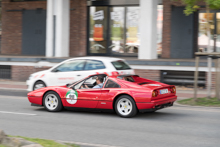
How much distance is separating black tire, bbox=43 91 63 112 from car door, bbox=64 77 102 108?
0.27 meters

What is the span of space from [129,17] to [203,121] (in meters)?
13.9

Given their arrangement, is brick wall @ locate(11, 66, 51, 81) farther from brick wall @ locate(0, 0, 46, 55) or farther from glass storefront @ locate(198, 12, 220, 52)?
glass storefront @ locate(198, 12, 220, 52)

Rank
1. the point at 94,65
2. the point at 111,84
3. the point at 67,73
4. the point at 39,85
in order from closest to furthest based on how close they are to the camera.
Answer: the point at 111,84 → the point at 94,65 → the point at 67,73 → the point at 39,85

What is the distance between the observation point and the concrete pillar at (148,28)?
1859 cm

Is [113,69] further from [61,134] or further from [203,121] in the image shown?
[61,134]

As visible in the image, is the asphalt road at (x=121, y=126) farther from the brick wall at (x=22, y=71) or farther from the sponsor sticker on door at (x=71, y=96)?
the brick wall at (x=22, y=71)

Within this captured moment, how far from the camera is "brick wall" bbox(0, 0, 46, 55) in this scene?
25.4 meters

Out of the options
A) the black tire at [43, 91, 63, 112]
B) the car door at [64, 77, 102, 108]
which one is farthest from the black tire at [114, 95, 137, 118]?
the black tire at [43, 91, 63, 112]

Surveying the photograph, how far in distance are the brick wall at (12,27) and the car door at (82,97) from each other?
16344 mm

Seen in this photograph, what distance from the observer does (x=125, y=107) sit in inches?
373

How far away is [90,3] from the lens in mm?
22953

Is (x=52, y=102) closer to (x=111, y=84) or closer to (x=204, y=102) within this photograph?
(x=111, y=84)

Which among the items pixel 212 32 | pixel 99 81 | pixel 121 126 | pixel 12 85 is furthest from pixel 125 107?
pixel 212 32

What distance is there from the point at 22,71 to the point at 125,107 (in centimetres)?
1172
